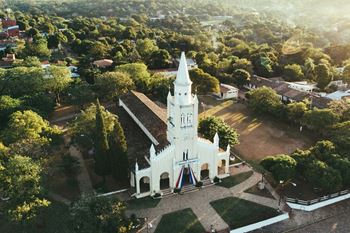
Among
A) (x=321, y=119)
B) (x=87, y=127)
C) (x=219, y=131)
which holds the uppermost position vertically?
(x=87, y=127)

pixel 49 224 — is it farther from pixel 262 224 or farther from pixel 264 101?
pixel 264 101

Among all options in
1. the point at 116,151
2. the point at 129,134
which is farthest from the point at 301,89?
the point at 116,151

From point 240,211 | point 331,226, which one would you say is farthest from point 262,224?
point 331,226

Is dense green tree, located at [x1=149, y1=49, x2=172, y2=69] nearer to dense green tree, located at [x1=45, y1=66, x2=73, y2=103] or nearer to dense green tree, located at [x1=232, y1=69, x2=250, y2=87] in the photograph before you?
dense green tree, located at [x1=232, y1=69, x2=250, y2=87]

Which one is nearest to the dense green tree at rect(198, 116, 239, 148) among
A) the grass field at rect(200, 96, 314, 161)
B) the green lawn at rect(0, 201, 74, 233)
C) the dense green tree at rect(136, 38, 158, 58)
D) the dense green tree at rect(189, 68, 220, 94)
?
the grass field at rect(200, 96, 314, 161)

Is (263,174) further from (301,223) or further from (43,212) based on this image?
(43,212)

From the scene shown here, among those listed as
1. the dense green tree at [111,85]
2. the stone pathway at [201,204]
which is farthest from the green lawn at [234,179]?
the dense green tree at [111,85]

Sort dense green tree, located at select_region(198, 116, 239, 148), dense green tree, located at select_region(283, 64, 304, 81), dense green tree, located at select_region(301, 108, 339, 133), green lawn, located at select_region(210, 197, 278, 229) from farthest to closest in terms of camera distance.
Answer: dense green tree, located at select_region(283, 64, 304, 81)
dense green tree, located at select_region(301, 108, 339, 133)
dense green tree, located at select_region(198, 116, 239, 148)
green lawn, located at select_region(210, 197, 278, 229)

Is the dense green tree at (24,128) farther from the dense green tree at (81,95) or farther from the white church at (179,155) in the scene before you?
the dense green tree at (81,95)
